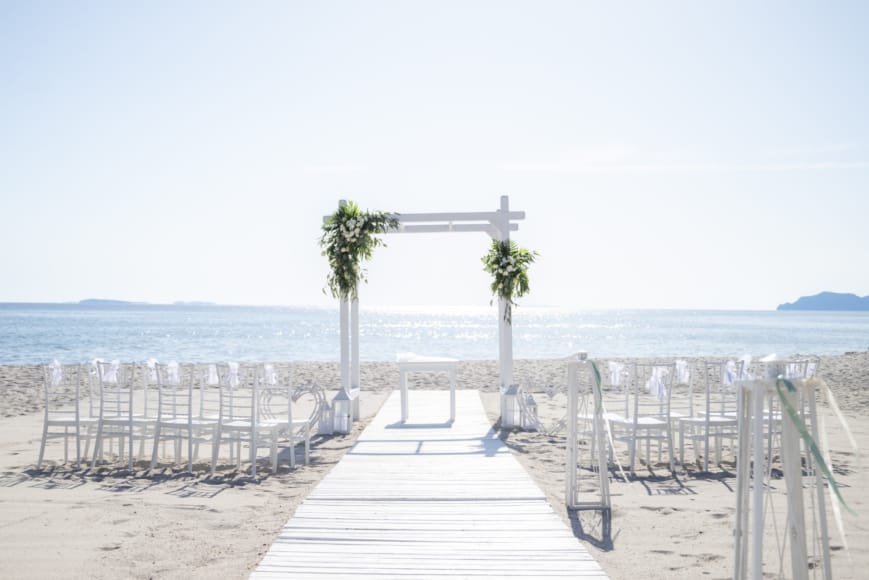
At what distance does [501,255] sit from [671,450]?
13.0 feet

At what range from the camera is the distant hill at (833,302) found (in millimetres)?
150125

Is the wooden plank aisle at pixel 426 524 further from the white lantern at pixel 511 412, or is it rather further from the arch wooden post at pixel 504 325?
the arch wooden post at pixel 504 325

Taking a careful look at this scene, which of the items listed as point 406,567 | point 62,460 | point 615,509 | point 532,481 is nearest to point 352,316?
point 62,460

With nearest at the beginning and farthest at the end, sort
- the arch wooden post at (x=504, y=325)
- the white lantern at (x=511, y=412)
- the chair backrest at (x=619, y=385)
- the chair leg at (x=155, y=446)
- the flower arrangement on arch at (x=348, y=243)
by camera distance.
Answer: the chair leg at (x=155, y=446) < the chair backrest at (x=619, y=385) < the white lantern at (x=511, y=412) < the flower arrangement on arch at (x=348, y=243) < the arch wooden post at (x=504, y=325)

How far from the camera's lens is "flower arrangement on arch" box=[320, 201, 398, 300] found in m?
9.90

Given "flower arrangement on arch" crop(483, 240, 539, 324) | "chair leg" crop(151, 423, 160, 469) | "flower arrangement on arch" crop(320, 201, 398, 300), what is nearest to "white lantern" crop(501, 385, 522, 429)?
"flower arrangement on arch" crop(483, 240, 539, 324)

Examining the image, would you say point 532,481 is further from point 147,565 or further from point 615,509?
point 147,565

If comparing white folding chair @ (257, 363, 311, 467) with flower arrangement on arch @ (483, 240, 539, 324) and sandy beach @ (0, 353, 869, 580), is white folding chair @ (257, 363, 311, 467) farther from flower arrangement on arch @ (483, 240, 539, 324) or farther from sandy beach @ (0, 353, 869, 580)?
flower arrangement on arch @ (483, 240, 539, 324)

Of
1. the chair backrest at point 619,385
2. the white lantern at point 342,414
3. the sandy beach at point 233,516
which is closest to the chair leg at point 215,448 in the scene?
the sandy beach at point 233,516

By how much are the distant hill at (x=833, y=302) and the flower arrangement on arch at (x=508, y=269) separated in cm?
16565

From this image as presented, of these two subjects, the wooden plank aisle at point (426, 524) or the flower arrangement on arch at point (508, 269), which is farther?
the flower arrangement on arch at point (508, 269)

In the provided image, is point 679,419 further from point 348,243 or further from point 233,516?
point 348,243

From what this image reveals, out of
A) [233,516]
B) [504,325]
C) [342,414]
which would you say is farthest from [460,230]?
[233,516]

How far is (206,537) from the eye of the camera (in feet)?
15.7
